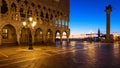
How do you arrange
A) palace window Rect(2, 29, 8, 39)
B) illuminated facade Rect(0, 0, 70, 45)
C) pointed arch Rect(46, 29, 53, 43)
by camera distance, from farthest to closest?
pointed arch Rect(46, 29, 53, 43) → palace window Rect(2, 29, 8, 39) → illuminated facade Rect(0, 0, 70, 45)

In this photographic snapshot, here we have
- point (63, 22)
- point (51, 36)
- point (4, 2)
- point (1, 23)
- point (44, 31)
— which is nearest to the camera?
point (1, 23)

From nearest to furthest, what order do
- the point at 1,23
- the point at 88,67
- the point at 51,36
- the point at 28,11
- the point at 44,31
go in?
the point at 88,67 → the point at 1,23 → the point at 28,11 → the point at 44,31 → the point at 51,36

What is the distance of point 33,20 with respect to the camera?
32.8 metres

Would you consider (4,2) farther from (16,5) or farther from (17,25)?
(17,25)

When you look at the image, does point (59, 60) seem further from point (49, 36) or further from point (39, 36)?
point (49, 36)

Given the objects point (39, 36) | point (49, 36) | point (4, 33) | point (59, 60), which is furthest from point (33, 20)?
point (59, 60)

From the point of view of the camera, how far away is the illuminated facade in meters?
33.7

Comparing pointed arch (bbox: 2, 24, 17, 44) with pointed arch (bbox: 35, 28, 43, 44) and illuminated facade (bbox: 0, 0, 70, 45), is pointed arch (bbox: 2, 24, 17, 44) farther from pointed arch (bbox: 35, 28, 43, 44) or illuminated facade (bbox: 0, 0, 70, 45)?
pointed arch (bbox: 35, 28, 43, 44)

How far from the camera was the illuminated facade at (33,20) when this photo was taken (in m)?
33.7

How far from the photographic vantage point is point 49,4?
150 ft

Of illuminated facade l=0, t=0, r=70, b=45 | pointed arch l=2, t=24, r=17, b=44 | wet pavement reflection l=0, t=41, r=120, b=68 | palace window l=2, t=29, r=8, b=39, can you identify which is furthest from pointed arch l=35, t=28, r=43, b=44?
wet pavement reflection l=0, t=41, r=120, b=68

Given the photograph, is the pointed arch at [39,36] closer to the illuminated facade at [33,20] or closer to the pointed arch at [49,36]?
the illuminated facade at [33,20]

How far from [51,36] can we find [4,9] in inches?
624

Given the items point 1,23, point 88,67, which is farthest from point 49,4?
point 88,67
